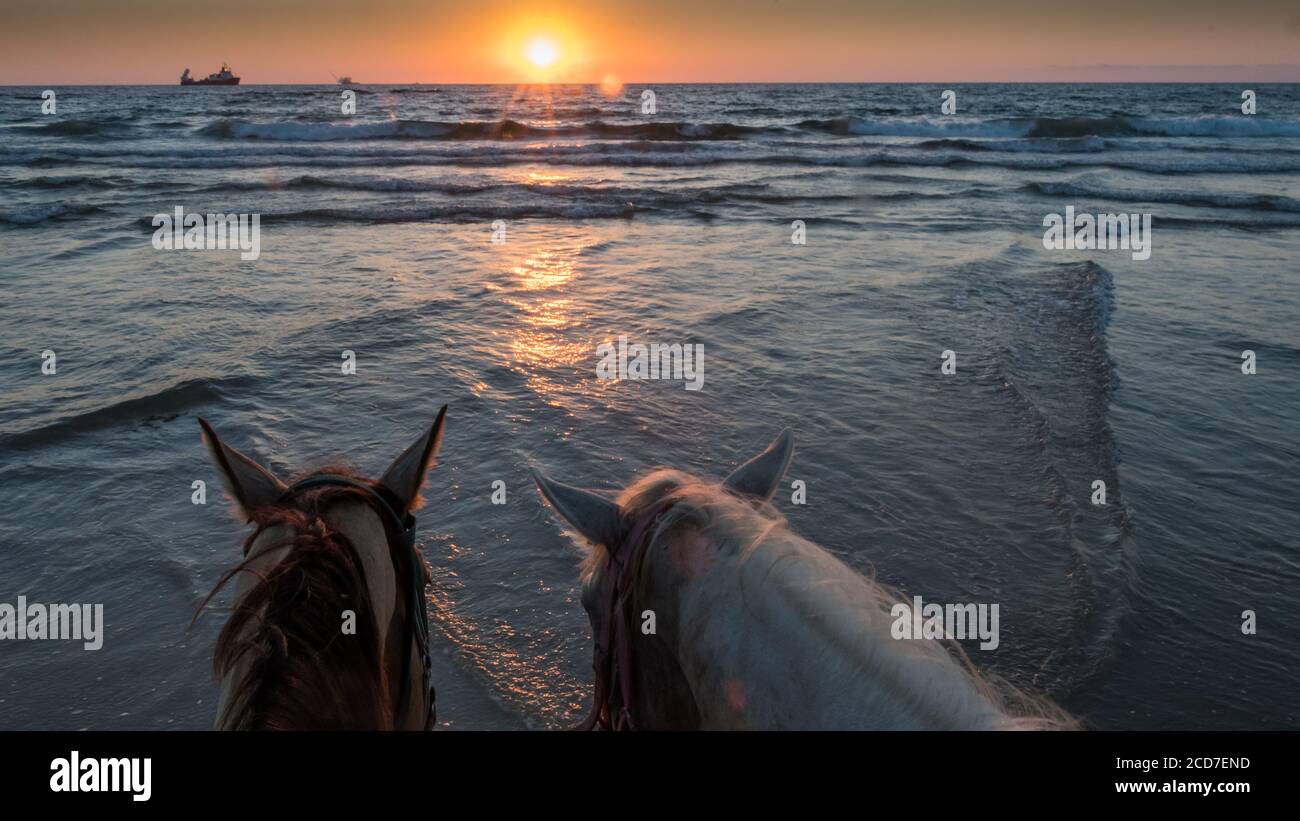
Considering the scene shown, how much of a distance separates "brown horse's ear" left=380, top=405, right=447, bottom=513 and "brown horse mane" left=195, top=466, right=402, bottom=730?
1.15 feet

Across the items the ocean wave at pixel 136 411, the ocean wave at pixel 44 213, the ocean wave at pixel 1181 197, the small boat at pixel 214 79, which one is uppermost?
the small boat at pixel 214 79

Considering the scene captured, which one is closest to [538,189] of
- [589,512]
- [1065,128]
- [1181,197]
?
[1181,197]

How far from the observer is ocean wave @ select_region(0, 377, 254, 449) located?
5.97 m

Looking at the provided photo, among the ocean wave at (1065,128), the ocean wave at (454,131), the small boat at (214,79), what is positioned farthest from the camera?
the small boat at (214,79)

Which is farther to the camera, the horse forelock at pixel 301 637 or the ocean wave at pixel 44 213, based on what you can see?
the ocean wave at pixel 44 213

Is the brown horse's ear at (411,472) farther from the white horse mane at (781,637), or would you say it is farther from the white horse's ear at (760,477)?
the white horse's ear at (760,477)

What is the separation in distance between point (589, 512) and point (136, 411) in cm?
616

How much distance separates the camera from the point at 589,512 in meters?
1.97

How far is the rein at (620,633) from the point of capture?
1904 millimetres

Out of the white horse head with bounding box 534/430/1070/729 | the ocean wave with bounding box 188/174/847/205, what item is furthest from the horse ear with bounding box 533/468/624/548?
the ocean wave with bounding box 188/174/847/205

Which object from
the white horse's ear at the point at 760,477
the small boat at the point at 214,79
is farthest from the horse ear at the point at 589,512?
the small boat at the point at 214,79
